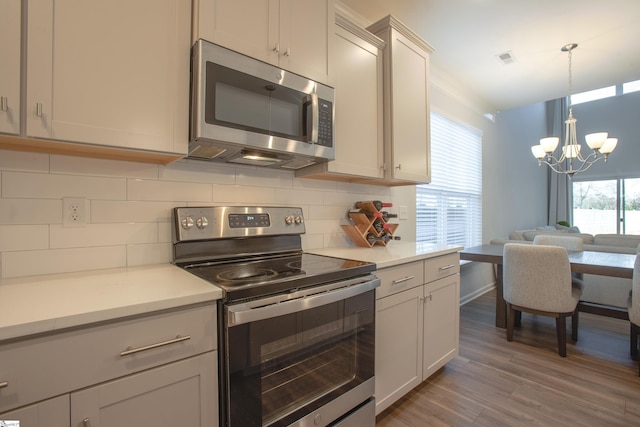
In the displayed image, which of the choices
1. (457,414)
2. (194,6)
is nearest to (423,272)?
(457,414)

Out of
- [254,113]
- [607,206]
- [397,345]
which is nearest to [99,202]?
[254,113]

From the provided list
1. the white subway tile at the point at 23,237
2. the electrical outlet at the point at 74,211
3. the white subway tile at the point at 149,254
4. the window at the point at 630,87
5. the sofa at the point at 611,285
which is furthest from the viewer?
the window at the point at 630,87

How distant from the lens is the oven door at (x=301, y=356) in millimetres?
995

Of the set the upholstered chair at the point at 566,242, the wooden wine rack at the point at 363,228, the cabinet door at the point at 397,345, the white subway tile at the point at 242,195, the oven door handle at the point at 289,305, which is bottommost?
the cabinet door at the point at 397,345

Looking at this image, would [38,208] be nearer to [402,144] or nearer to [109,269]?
[109,269]

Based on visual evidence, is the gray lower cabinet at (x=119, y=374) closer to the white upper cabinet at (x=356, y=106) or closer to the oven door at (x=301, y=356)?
the oven door at (x=301, y=356)

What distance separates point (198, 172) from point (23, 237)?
71 cm

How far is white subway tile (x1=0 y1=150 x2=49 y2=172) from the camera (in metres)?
1.11

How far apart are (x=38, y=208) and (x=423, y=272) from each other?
190 cm

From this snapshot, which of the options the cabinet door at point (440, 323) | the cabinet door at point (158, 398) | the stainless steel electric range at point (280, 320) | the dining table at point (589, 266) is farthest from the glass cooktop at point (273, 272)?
the dining table at point (589, 266)

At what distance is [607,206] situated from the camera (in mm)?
6781

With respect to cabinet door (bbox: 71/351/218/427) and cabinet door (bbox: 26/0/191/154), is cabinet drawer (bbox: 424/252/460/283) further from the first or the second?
cabinet door (bbox: 26/0/191/154)

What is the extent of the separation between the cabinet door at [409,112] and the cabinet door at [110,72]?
1.44 metres

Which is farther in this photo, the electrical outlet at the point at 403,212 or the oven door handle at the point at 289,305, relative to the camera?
the electrical outlet at the point at 403,212
